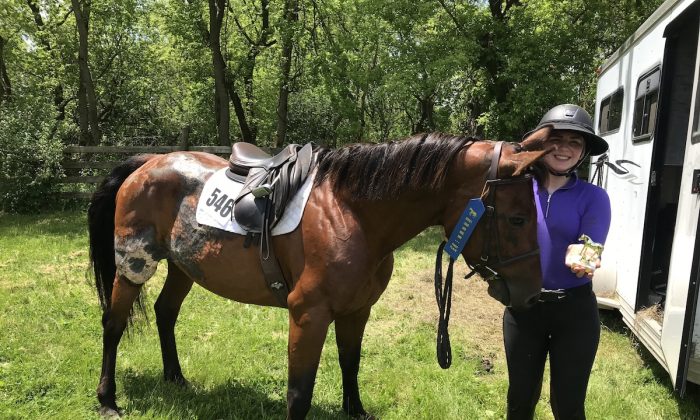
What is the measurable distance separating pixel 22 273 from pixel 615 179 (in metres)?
7.54

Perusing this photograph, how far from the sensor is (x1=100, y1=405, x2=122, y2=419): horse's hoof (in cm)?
305

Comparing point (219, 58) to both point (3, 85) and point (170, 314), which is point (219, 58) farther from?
point (170, 314)

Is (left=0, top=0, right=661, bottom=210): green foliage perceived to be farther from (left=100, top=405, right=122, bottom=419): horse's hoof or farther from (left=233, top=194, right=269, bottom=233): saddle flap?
(left=233, top=194, right=269, bottom=233): saddle flap

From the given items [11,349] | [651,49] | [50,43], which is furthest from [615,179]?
[50,43]

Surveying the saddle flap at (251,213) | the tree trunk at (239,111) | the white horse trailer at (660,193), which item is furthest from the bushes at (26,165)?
the white horse trailer at (660,193)

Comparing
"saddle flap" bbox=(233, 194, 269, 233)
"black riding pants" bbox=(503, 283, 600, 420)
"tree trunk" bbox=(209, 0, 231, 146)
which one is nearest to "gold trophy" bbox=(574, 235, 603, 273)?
"black riding pants" bbox=(503, 283, 600, 420)

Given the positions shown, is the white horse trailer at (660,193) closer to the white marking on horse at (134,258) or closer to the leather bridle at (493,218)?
the leather bridle at (493,218)

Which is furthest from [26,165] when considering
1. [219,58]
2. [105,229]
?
[105,229]

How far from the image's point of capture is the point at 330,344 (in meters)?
4.29

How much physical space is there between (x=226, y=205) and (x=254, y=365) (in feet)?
5.52

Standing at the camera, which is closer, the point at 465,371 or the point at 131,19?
the point at 465,371

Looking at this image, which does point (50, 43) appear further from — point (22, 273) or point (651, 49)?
point (651, 49)

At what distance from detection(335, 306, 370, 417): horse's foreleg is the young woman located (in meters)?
1.00

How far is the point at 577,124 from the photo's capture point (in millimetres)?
2076
